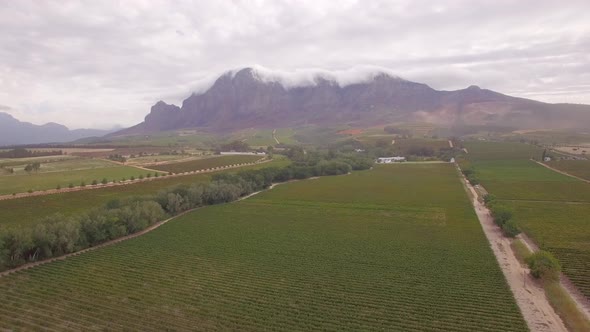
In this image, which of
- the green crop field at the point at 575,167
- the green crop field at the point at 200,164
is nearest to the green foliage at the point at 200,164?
the green crop field at the point at 200,164

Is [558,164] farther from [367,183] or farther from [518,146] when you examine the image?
[367,183]

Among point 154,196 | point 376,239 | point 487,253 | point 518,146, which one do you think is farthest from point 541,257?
point 518,146

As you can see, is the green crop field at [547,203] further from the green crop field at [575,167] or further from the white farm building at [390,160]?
the white farm building at [390,160]

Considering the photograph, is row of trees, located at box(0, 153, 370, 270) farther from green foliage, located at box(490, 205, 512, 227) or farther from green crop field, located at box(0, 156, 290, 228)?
green foliage, located at box(490, 205, 512, 227)

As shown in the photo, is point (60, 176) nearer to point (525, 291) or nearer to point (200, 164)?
point (200, 164)

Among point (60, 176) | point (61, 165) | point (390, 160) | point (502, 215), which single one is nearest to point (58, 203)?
point (60, 176)

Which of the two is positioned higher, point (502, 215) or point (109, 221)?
point (109, 221)

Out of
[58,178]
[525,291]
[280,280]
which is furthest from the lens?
[58,178]
